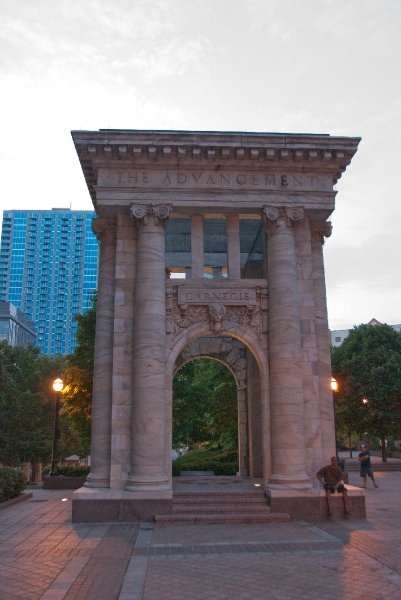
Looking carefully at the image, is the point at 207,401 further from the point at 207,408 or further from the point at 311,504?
the point at 311,504

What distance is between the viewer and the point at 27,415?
155 ft

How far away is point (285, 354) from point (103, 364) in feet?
19.8

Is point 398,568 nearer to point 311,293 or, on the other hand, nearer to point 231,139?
point 311,293

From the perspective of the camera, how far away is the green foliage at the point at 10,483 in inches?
733

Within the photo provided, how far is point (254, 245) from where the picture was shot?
2295 centimetres

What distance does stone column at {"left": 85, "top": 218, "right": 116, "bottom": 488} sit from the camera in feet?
55.2

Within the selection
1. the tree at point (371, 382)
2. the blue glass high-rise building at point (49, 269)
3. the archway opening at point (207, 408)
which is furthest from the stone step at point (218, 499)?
the blue glass high-rise building at point (49, 269)

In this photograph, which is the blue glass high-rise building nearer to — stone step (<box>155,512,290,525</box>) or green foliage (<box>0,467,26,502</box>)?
green foliage (<box>0,467,26,502</box>)

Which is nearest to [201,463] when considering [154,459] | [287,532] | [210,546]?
[154,459]

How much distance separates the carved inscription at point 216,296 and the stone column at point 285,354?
81cm

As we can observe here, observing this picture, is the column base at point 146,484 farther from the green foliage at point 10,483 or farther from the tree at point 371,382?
the tree at point 371,382

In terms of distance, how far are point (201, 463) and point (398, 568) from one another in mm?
18188

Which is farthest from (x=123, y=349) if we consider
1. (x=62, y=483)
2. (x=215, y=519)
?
(x=62, y=483)

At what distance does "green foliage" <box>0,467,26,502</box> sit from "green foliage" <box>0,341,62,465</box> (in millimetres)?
21917
